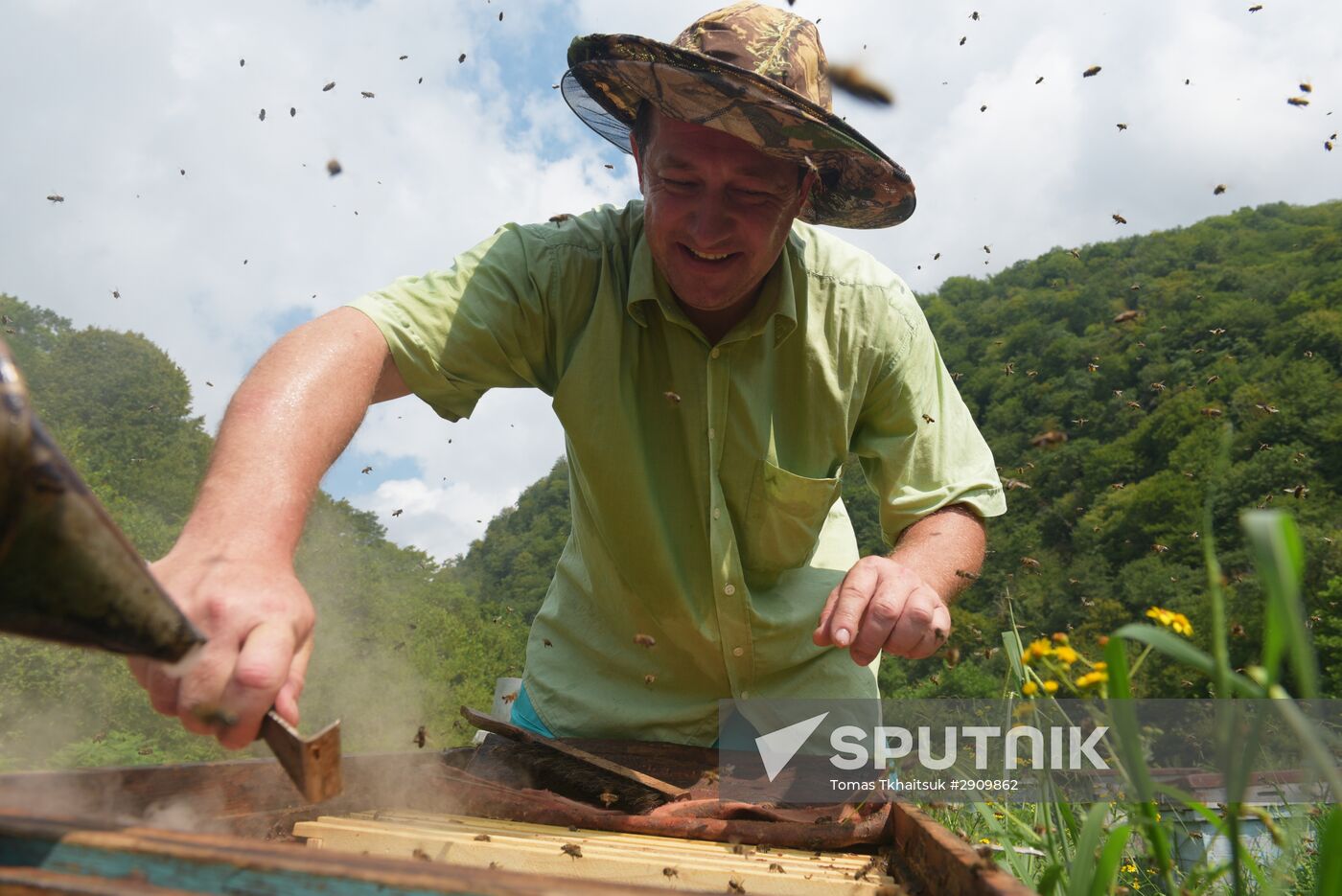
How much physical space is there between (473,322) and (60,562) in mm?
2126

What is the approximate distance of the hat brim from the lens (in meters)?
2.91

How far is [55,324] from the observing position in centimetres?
5781

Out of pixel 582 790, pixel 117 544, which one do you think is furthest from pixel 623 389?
pixel 117 544

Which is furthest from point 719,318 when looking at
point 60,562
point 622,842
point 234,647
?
point 60,562

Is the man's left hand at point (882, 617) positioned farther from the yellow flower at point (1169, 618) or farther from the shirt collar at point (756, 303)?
the shirt collar at point (756, 303)

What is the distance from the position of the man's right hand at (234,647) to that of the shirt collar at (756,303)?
194 centimetres

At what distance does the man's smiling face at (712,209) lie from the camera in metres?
3.17

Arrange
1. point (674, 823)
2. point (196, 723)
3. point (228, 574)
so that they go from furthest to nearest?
Answer: point (674, 823) < point (228, 574) < point (196, 723)

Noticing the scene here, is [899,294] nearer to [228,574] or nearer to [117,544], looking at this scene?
[228,574]

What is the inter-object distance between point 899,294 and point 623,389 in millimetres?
1198

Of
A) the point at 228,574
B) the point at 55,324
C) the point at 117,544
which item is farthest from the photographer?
the point at 55,324

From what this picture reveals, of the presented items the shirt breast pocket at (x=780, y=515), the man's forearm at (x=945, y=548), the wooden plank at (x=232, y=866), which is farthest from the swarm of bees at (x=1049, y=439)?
the wooden plank at (x=232, y=866)

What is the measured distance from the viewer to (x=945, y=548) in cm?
345

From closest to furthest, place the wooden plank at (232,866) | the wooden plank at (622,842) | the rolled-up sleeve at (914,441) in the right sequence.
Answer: the wooden plank at (232,866)
the wooden plank at (622,842)
the rolled-up sleeve at (914,441)
